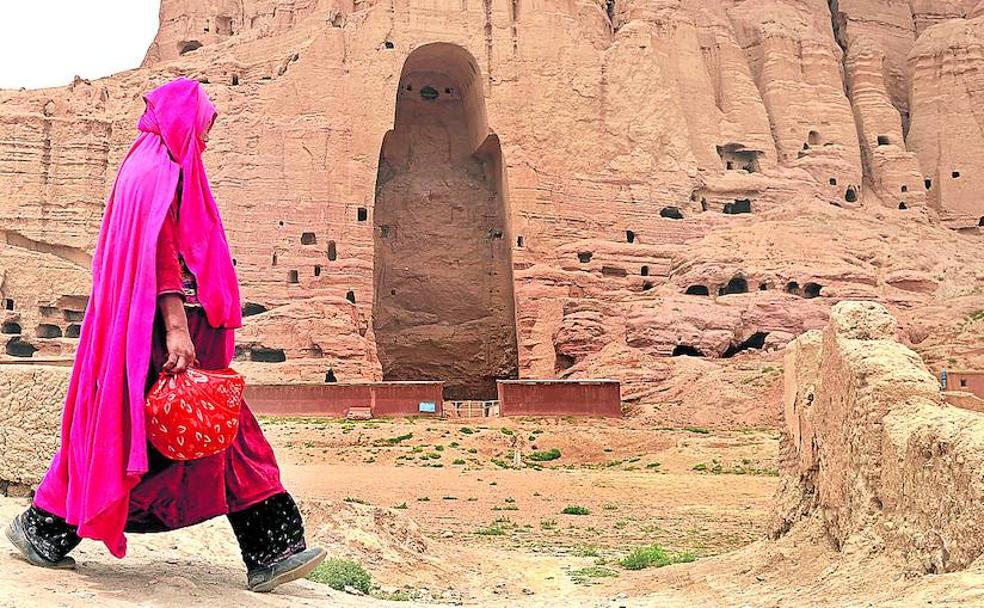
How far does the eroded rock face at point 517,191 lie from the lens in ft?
107

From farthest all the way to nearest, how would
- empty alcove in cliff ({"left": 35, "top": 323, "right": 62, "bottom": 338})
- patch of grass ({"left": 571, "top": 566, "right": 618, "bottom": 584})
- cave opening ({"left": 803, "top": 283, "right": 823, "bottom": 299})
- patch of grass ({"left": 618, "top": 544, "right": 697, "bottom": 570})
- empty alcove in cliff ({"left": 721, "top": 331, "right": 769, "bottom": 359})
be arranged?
cave opening ({"left": 803, "top": 283, "right": 823, "bottom": 299})
empty alcove in cliff ({"left": 721, "top": 331, "right": 769, "bottom": 359})
empty alcove in cliff ({"left": 35, "top": 323, "right": 62, "bottom": 338})
patch of grass ({"left": 618, "top": 544, "right": 697, "bottom": 570})
patch of grass ({"left": 571, "top": 566, "right": 618, "bottom": 584})

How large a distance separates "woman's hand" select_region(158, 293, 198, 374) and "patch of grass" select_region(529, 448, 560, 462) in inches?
704

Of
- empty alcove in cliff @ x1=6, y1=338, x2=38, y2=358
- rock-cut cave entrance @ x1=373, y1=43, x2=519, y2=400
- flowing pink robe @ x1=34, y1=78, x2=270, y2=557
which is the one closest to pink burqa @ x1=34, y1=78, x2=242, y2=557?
flowing pink robe @ x1=34, y1=78, x2=270, y2=557

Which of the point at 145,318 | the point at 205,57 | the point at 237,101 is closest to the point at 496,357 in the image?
the point at 237,101

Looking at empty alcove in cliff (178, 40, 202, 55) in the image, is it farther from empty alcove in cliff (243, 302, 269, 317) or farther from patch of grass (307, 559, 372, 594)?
patch of grass (307, 559, 372, 594)

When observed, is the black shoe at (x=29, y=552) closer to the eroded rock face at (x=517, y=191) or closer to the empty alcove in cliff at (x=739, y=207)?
the eroded rock face at (x=517, y=191)

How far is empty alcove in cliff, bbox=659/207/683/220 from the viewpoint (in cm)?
3697

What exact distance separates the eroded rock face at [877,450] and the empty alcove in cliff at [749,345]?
2369 cm

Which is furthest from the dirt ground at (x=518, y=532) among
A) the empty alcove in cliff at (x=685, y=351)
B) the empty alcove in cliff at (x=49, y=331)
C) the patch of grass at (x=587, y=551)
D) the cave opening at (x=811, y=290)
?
the empty alcove in cliff at (x=49, y=331)

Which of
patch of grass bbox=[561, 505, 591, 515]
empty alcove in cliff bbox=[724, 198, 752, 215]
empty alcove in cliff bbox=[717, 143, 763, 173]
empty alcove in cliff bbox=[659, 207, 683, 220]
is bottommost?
patch of grass bbox=[561, 505, 591, 515]

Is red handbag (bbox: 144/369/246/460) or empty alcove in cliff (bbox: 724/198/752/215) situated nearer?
red handbag (bbox: 144/369/246/460)

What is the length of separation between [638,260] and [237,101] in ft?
49.2

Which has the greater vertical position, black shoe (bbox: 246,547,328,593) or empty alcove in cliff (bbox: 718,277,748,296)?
empty alcove in cliff (bbox: 718,277,748,296)

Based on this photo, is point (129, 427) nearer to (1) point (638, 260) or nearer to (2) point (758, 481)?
(2) point (758, 481)
